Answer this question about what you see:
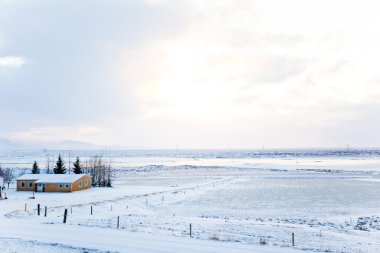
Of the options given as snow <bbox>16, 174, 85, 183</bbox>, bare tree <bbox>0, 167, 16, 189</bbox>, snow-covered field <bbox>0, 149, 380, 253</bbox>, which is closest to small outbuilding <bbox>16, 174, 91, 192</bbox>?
snow <bbox>16, 174, 85, 183</bbox>

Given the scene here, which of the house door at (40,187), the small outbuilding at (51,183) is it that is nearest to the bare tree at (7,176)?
the small outbuilding at (51,183)

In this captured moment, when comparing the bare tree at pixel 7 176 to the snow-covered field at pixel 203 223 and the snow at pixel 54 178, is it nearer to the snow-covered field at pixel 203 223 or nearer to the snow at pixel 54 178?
the snow at pixel 54 178

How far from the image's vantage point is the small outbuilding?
6138 cm

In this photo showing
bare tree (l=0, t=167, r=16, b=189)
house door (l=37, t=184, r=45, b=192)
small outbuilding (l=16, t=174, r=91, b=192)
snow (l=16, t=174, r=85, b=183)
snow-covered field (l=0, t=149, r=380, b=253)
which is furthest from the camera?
bare tree (l=0, t=167, r=16, b=189)

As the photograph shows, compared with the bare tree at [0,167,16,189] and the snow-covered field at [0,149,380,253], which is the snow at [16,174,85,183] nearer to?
the snow-covered field at [0,149,380,253]

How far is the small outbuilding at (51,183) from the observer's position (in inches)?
2416

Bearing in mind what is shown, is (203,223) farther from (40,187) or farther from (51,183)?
(40,187)

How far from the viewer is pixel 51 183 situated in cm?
6153

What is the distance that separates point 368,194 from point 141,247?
45000 mm

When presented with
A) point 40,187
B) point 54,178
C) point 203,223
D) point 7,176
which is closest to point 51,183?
point 54,178

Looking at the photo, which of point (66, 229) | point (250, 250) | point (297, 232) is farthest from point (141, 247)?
point (297, 232)

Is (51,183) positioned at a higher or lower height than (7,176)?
higher

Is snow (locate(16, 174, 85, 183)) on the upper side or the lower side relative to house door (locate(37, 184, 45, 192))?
upper

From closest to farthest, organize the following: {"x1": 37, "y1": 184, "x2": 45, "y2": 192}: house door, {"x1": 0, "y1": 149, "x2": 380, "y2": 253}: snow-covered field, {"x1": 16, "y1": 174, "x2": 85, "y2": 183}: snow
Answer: {"x1": 0, "y1": 149, "x2": 380, "y2": 253}: snow-covered field
{"x1": 16, "y1": 174, "x2": 85, "y2": 183}: snow
{"x1": 37, "y1": 184, "x2": 45, "y2": 192}: house door
